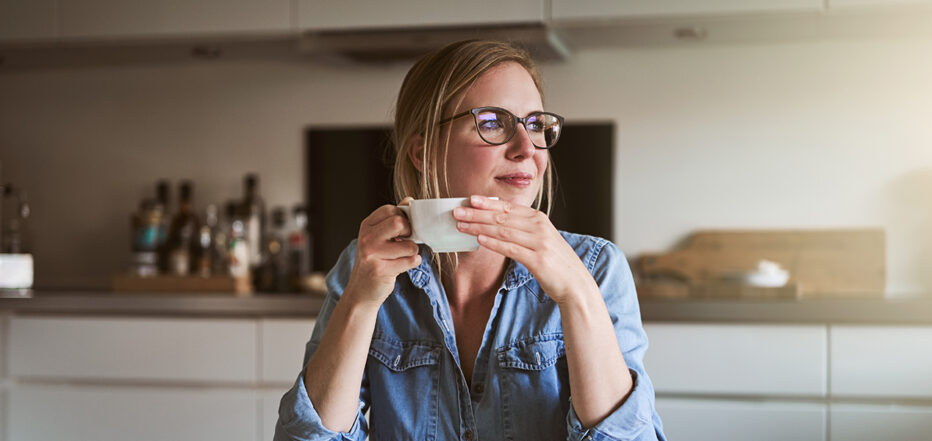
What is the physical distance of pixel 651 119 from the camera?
2789 millimetres

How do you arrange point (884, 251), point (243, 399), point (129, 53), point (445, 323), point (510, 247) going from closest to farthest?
point (510, 247)
point (445, 323)
point (243, 399)
point (884, 251)
point (129, 53)

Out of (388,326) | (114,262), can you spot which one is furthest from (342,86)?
(388,326)

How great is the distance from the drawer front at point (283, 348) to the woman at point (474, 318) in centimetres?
120

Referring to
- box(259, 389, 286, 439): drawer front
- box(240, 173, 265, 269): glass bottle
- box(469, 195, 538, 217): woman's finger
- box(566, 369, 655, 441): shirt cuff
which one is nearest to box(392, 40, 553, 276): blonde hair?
box(469, 195, 538, 217): woman's finger

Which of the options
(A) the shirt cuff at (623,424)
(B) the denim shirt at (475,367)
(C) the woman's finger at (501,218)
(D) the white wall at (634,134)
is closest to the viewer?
(C) the woman's finger at (501,218)

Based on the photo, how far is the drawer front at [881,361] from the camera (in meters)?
2.12

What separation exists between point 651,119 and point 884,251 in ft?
2.67

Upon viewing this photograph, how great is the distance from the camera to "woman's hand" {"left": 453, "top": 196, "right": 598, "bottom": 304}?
33.8 inches

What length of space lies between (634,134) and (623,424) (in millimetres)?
1953

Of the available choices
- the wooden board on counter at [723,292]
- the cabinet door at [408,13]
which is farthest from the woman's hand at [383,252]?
the cabinet door at [408,13]

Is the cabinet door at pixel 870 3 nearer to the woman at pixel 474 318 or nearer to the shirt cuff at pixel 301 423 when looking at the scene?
the woman at pixel 474 318

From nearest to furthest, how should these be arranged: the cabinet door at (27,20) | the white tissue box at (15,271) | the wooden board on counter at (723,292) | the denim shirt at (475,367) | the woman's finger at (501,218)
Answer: the woman's finger at (501,218), the denim shirt at (475,367), the wooden board on counter at (723,292), the cabinet door at (27,20), the white tissue box at (15,271)

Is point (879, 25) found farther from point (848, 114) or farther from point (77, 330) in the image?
point (77, 330)

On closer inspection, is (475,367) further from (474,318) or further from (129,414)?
(129,414)
